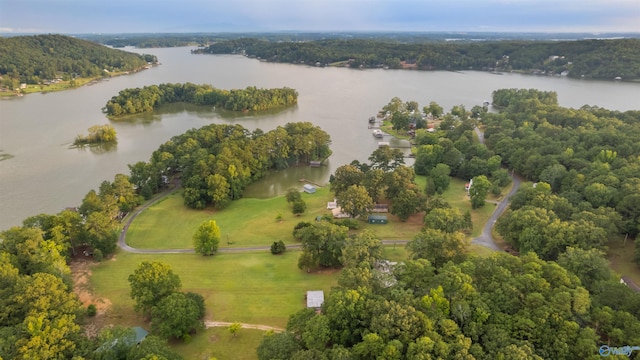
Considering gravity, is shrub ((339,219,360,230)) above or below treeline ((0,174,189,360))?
below

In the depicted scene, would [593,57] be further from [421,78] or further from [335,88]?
[335,88]

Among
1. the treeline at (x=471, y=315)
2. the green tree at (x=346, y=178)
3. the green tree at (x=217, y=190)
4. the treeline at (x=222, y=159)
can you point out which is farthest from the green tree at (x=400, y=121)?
the treeline at (x=471, y=315)

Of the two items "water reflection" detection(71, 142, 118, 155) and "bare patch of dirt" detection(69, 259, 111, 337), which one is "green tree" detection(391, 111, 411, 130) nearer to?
"water reflection" detection(71, 142, 118, 155)

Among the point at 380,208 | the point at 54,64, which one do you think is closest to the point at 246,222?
the point at 380,208

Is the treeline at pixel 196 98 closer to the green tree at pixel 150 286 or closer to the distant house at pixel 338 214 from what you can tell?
the distant house at pixel 338 214

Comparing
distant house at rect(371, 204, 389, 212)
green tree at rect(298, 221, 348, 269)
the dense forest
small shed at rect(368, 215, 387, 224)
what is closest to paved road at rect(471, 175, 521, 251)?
small shed at rect(368, 215, 387, 224)

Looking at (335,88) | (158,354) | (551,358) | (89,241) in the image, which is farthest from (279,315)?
(335,88)
